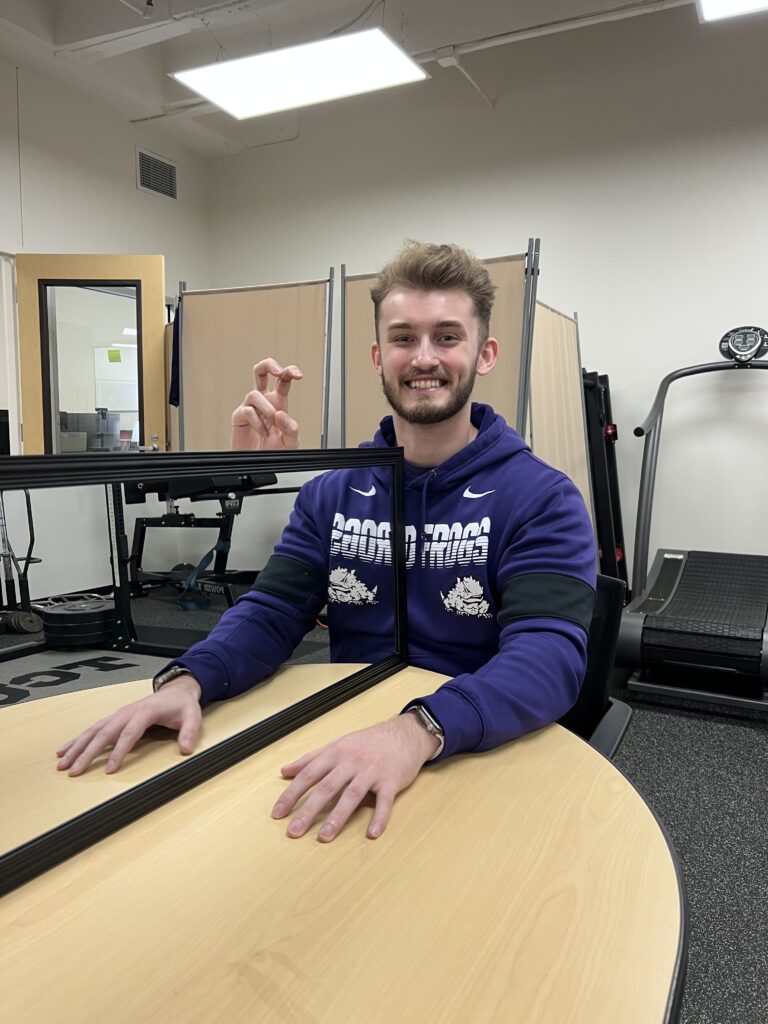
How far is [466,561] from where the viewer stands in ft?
3.84

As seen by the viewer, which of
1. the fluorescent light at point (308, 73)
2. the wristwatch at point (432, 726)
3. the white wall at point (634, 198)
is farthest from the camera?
the white wall at point (634, 198)

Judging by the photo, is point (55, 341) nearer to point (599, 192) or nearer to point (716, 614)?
point (599, 192)

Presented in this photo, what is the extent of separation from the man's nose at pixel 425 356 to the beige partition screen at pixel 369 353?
1807 mm

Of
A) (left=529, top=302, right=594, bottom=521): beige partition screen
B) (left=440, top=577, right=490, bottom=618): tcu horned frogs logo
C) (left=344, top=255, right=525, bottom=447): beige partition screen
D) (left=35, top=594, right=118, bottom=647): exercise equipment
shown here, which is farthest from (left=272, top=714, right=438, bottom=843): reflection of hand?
(left=529, top=302, right=594, bottom=521): beige partition screen

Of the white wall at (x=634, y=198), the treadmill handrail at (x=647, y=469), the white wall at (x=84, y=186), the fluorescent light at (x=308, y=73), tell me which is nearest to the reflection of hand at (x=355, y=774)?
the treadmill handrail at (x=647, y=469)

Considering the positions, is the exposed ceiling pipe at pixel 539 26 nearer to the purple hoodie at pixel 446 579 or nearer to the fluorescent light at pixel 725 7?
the fluorescent light at pixel 725 7

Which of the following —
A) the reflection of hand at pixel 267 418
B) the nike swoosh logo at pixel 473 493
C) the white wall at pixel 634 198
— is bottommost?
the nike swoosh logo at pixel 473 493

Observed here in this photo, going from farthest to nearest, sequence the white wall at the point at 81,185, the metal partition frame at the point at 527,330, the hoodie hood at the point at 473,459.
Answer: the white wall at the point at 81,185
the metal partition frame at the point at 527,330
the hoodie hood at the point at 473,459

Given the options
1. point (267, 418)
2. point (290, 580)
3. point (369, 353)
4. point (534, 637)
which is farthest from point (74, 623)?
point (369, 353)

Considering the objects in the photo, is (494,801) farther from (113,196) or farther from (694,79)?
(113,196)

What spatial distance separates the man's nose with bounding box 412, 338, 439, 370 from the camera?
4.20 feet

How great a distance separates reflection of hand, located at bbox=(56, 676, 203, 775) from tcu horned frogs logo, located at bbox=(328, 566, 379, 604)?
0.38 metres

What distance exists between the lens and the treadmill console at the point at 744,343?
3705 millimetres

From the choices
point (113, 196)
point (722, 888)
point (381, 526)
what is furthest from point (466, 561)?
point (113, 196)
